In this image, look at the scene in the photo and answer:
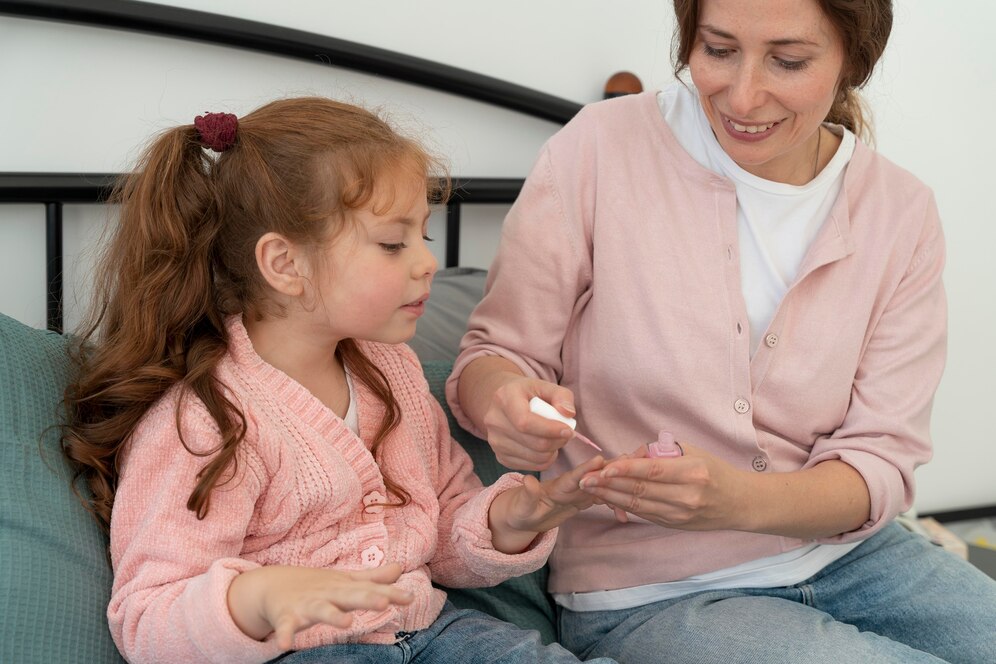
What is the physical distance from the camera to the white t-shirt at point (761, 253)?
4.73 ft

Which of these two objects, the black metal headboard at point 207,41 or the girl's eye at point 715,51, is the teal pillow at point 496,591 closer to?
the black metal headboard at point 207,41

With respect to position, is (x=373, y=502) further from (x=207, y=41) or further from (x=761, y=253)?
(x=207, y=41)

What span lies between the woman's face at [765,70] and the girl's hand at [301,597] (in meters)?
0.73

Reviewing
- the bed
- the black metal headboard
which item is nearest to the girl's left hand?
the bed

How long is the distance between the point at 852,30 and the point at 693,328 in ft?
1.38

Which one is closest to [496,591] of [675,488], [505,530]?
[505,530]

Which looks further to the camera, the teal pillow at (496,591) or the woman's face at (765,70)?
the teal pillow at (496,591)

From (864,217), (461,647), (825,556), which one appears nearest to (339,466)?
(461,647)

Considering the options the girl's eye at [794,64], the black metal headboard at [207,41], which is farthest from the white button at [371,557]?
the girl's eye at [794,64]

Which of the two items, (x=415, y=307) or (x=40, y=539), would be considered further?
(x=415, y=307)

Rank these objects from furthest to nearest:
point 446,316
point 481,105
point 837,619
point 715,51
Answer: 1. point 481,105
2. point 446,316
3. point 837,619
4. point 715,51

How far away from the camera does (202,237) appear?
4.23 ft

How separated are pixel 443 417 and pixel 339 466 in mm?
264

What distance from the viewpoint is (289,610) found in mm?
1000
